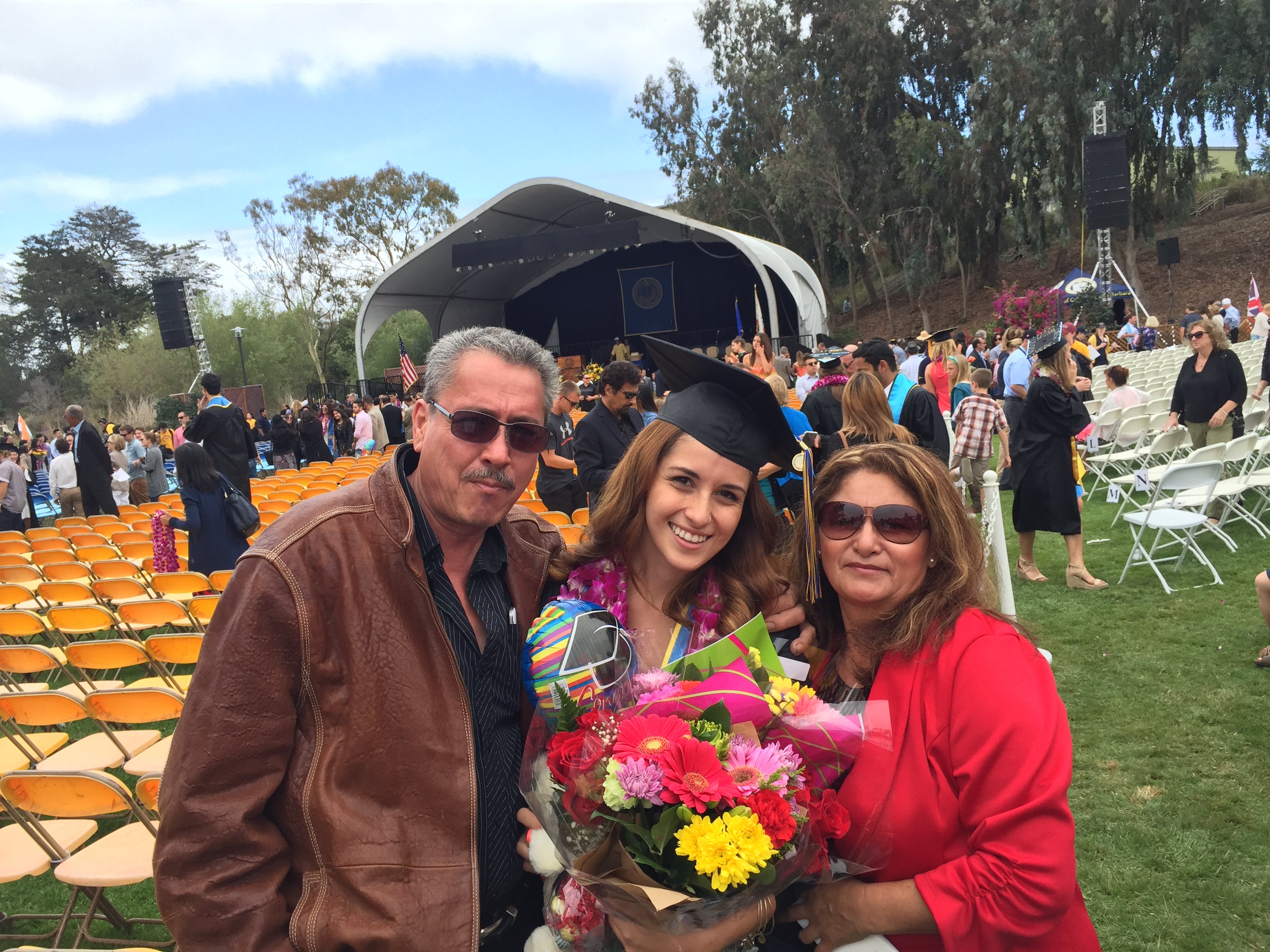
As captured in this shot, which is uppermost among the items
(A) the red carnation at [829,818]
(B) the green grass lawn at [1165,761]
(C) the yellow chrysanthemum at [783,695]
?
(C) the yellow chrysanthemum at [783,695]

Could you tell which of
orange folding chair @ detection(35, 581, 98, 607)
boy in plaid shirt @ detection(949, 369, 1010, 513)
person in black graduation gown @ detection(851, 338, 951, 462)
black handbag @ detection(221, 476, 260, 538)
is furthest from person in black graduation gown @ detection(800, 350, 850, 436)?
orange folding chair @ detection(35, 581, 98, 607)

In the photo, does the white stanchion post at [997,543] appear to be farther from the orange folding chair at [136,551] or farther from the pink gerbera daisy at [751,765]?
the orange folding chair at [136,551]

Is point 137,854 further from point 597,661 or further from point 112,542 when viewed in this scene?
point 112,542

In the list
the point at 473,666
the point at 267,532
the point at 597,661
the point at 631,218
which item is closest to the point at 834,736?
the point at 597,661

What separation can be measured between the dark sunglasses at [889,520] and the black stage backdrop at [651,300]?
25.5 metres

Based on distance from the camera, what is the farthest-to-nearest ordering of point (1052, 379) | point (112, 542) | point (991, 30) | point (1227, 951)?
point (991, 30) → point (112, 542) → point (1052, 379) → point (1227, 951)

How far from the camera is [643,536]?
1.84 meters

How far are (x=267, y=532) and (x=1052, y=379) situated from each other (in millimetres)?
5760

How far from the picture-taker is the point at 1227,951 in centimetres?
251

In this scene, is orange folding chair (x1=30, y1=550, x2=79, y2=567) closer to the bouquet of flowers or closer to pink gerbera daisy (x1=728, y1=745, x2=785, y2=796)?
the bouquet of flowers

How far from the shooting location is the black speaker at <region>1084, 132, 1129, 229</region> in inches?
778

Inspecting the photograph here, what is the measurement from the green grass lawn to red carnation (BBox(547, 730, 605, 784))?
3.00 ft

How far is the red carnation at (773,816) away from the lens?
1.15 m

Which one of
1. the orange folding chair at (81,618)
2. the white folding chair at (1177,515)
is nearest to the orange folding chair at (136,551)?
the orange folding chair at (81,618)
